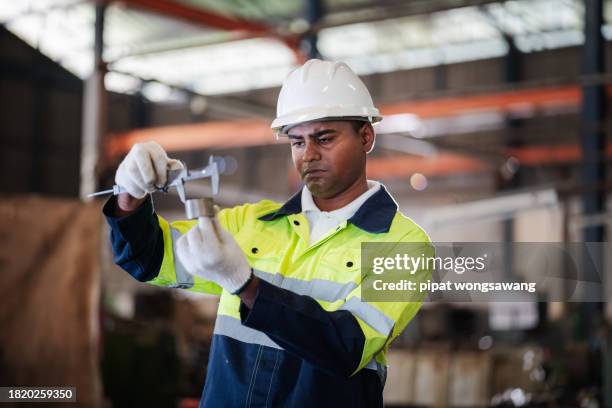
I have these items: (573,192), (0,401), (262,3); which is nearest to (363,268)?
(0,401)

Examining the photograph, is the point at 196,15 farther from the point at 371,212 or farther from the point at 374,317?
the point at 374,317

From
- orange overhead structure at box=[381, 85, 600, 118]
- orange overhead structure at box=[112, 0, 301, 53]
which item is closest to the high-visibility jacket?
orange overhead structure at box=[112, 0, 301, 53]

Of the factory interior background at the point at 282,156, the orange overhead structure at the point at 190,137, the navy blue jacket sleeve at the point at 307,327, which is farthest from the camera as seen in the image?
the orange overhead structure at the point at 190,137

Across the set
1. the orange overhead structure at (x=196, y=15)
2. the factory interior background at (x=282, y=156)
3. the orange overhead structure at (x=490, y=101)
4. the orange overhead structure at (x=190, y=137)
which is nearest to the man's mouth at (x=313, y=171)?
the factory interior background at (x=282, y=156)

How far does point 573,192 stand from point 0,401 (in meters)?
4.99

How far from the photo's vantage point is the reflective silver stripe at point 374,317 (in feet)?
6.11

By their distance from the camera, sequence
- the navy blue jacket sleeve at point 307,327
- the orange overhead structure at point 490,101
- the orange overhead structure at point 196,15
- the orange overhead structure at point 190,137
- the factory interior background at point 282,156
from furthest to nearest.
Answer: the orange overhead structure at point 190,137, the orange overhead structure at point 490,101, the orange overhead structure at point 196,15, the factory interior background at point 282,156, the navy blue jacket sleeve at point 307,327

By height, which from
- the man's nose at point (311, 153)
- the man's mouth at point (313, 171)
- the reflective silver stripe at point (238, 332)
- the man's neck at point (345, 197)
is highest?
the man's nose at point (311, 153)

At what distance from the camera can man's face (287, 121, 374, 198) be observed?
2.05 m

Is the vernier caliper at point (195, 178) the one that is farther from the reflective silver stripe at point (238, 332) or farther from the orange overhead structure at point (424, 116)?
the orange overhead structure at point (424, 116)

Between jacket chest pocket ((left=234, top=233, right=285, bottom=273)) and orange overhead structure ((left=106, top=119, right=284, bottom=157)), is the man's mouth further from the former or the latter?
orange overhead structure ((left=106, top=119, right=284, bottom=157))

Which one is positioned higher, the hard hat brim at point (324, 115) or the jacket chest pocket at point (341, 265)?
the hard hat brim at point (324, 115)

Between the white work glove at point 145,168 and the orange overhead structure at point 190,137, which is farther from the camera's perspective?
the orange overhead structure at point 190,137

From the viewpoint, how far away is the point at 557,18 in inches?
598
